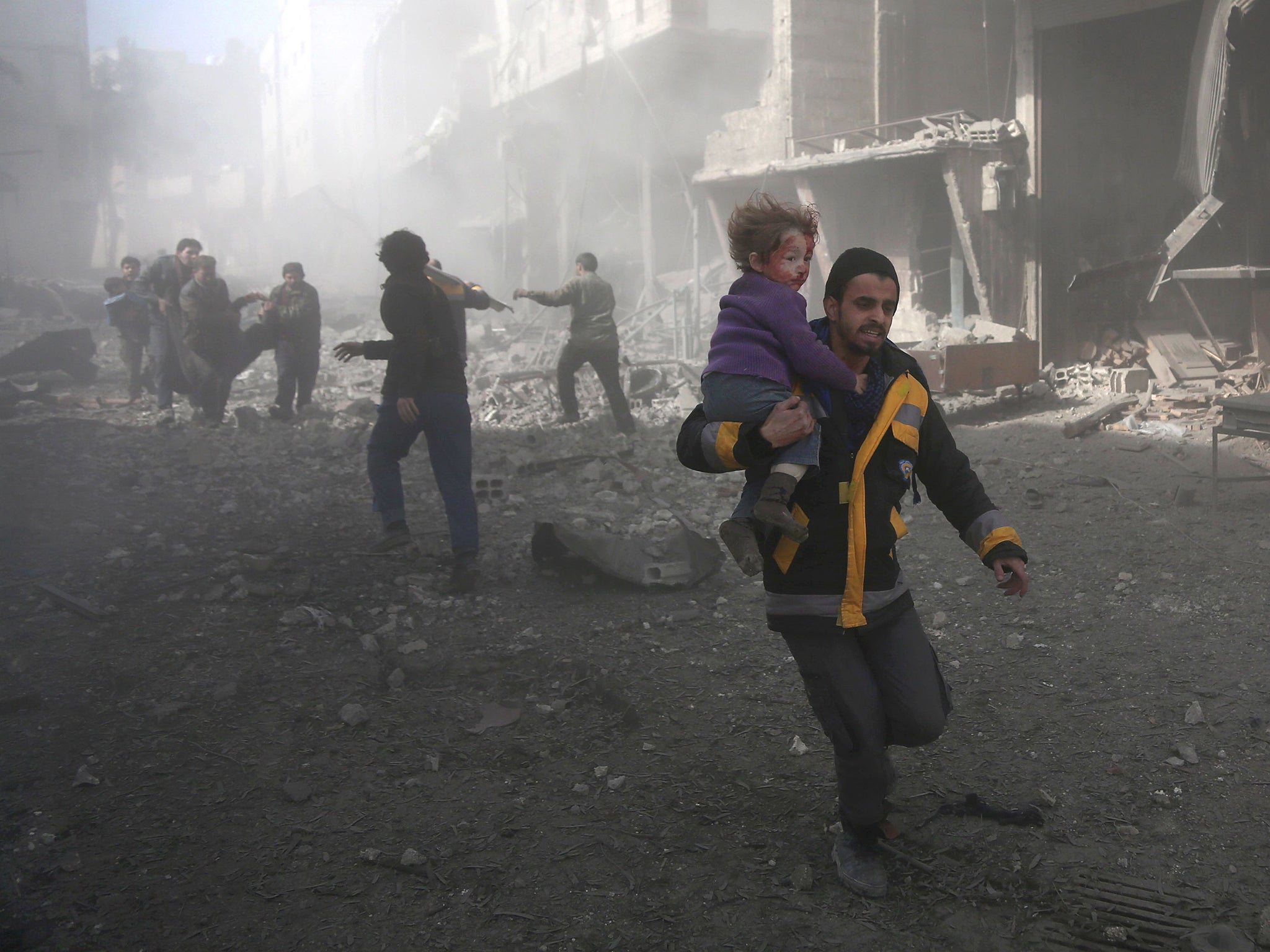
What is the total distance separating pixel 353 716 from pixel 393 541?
1.99m

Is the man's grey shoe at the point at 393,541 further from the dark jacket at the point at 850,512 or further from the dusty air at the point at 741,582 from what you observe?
the dark jacket at the point at 850,512

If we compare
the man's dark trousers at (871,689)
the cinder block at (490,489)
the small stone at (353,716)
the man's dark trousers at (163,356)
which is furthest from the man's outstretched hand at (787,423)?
the man's dark trousers at (163,356)

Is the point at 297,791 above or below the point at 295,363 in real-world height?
below

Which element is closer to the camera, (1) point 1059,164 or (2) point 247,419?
(2) point 247,419

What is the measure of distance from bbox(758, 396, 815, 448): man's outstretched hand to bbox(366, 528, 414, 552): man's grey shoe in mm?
3886

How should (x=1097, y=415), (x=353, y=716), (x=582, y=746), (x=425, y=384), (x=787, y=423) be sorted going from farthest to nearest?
(x=1097, y=415) < (x=425, y=384) < (x=353, y=716) < (x=582, y=746) < (x=787, y=423)

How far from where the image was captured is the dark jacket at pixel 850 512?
230cm

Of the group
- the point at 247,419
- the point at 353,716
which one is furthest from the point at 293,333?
the point at 353,716

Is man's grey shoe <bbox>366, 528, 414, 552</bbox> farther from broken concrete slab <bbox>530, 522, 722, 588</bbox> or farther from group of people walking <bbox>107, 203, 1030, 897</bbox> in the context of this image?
group of people walking <bbox>107, 203, 1030, 897</bbox>

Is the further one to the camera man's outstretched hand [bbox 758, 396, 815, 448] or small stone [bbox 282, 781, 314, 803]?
small stone [bbox 282, 781, 314, 803]

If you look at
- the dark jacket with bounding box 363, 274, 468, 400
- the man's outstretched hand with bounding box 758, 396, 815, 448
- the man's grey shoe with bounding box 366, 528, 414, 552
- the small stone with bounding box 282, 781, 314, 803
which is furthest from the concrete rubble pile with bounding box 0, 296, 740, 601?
the man's outstretched hand with bounding box 758, 396, 815, 448

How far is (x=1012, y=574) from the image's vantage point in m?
2.39

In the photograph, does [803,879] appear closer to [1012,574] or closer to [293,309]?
[1012,574]

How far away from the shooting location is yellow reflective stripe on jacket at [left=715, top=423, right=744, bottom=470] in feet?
7.23
